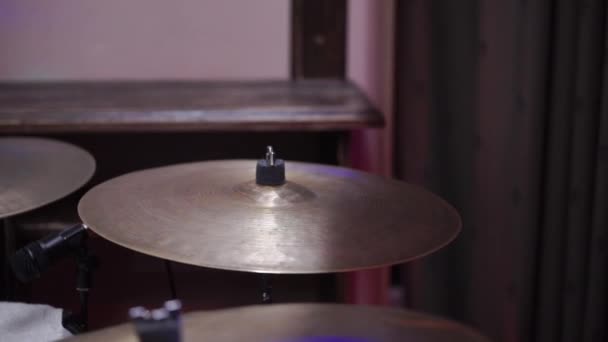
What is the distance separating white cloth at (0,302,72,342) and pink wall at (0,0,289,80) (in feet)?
3.32

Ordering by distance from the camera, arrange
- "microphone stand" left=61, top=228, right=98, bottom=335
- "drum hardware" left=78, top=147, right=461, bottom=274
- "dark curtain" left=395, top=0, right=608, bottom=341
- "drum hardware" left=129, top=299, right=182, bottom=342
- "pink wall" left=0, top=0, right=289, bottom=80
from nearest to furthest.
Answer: "drum hardware" left=129, top=299, right=182, bottom=342, "drum hardware" left=78, top=147, right=461, bottom=274, "microphone stand" left=61, top=228, right=98, bottom=335, "dark curtain" left=395, top=0, right=608, bottom=341, "pink wall" left=0, top=0, right=289, bottom=80

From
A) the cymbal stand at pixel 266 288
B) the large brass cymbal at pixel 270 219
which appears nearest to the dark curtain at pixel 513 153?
the large brass cymbal at pixel 270 219

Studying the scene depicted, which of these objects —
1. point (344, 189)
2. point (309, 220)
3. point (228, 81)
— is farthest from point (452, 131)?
point (309, 220)

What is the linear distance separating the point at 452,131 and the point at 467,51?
7.6 inches

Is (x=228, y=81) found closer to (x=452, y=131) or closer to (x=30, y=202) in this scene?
(x=452, y=131)

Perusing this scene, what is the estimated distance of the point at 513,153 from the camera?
131cm

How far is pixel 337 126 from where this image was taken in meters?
1.41

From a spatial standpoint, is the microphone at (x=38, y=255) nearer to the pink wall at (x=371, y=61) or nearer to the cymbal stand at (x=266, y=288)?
the cymbal stand at (x=266, y=288)

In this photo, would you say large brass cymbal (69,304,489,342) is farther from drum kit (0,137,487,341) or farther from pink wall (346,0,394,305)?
pink wall (346,0,394,305)

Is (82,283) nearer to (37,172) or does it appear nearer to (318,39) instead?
(37,172)

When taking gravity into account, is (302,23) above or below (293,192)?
above

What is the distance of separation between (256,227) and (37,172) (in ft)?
1.22

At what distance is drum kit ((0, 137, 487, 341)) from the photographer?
579mm

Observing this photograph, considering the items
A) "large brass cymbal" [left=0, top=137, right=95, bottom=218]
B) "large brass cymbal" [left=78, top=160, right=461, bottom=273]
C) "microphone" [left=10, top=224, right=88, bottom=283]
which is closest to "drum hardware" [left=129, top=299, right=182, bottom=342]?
"large brass cymbal" [left=78, top=160, right=461, bottom=273]
